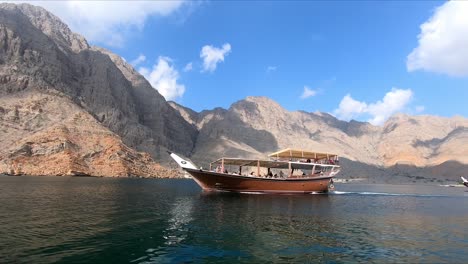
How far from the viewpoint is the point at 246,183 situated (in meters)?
60.6

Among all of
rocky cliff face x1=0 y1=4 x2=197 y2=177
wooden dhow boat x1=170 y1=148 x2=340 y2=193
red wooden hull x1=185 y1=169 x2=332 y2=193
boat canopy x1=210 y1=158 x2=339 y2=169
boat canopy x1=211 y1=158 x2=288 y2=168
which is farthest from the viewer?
rocky cliff face x1=0 y1=4 x2=197 y2=177

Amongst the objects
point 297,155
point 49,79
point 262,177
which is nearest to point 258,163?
point 262,177

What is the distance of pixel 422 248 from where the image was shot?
80.0 feet

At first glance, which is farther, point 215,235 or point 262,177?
point 262,177

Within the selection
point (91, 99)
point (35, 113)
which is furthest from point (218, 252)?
point (91, 99)

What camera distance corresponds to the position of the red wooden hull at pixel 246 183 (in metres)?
60.2

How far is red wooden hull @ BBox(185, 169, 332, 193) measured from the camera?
197 feet

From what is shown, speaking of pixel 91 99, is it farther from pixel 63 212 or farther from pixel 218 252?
pixel 218 252

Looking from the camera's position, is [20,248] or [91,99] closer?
[20,248]

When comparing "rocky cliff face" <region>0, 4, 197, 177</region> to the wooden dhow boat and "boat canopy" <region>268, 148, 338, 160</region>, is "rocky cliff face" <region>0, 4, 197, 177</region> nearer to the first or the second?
the wooden dhow boat

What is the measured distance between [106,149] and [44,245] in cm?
12499

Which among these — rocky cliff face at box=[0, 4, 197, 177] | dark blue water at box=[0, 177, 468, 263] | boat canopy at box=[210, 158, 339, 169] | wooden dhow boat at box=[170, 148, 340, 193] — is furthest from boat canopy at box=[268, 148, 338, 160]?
rocky cliff face at box=[0, 4, 197, 177]

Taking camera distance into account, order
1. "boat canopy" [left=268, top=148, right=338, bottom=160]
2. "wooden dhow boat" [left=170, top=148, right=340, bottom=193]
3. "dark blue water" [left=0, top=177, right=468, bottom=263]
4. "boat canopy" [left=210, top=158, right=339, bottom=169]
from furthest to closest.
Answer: "boat canopy" [left=268, top=148, right=338, bottom=160] → "wooden dhow boat" [left=170, top=148, right=340, bottom=193] → "boat canopy" [left=210, top=158, right=339, bottom=169] → "dark blue water" [left=0, top=177, right=468, bottom=263]

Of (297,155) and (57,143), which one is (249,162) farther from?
(57,143)
